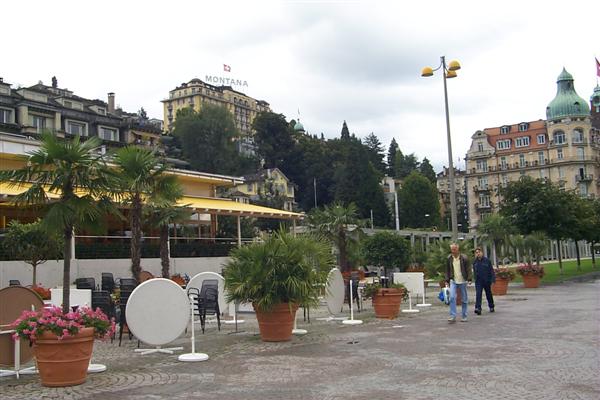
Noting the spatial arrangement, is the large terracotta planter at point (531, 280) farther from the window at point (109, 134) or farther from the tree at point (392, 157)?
the tree at point (392, 157)

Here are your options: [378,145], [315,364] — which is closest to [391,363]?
[315,364]

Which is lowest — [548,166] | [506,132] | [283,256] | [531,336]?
[531,336]

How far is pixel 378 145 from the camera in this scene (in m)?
133

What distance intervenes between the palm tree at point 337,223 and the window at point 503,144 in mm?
88375

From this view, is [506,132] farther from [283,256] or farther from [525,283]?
[283,256]

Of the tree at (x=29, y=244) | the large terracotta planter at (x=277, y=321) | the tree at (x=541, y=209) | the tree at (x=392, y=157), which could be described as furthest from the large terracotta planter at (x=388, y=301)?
the tree at (x=392, y=157)

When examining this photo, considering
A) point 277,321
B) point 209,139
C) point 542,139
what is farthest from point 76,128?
point 542,139

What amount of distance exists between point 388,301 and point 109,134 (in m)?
54.1

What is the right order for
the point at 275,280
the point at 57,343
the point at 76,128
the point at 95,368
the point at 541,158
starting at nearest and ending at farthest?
the point at 57,343 → the point at 95,368 → the point at 275,280 → the point at 76,128 → the point at 541,158

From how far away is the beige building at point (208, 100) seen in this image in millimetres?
137750

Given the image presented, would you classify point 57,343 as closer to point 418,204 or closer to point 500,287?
point 500,287

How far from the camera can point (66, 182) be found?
853 cm

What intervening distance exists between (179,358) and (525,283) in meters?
19.0

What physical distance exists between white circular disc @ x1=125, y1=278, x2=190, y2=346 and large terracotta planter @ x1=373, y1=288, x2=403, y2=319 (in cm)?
574
